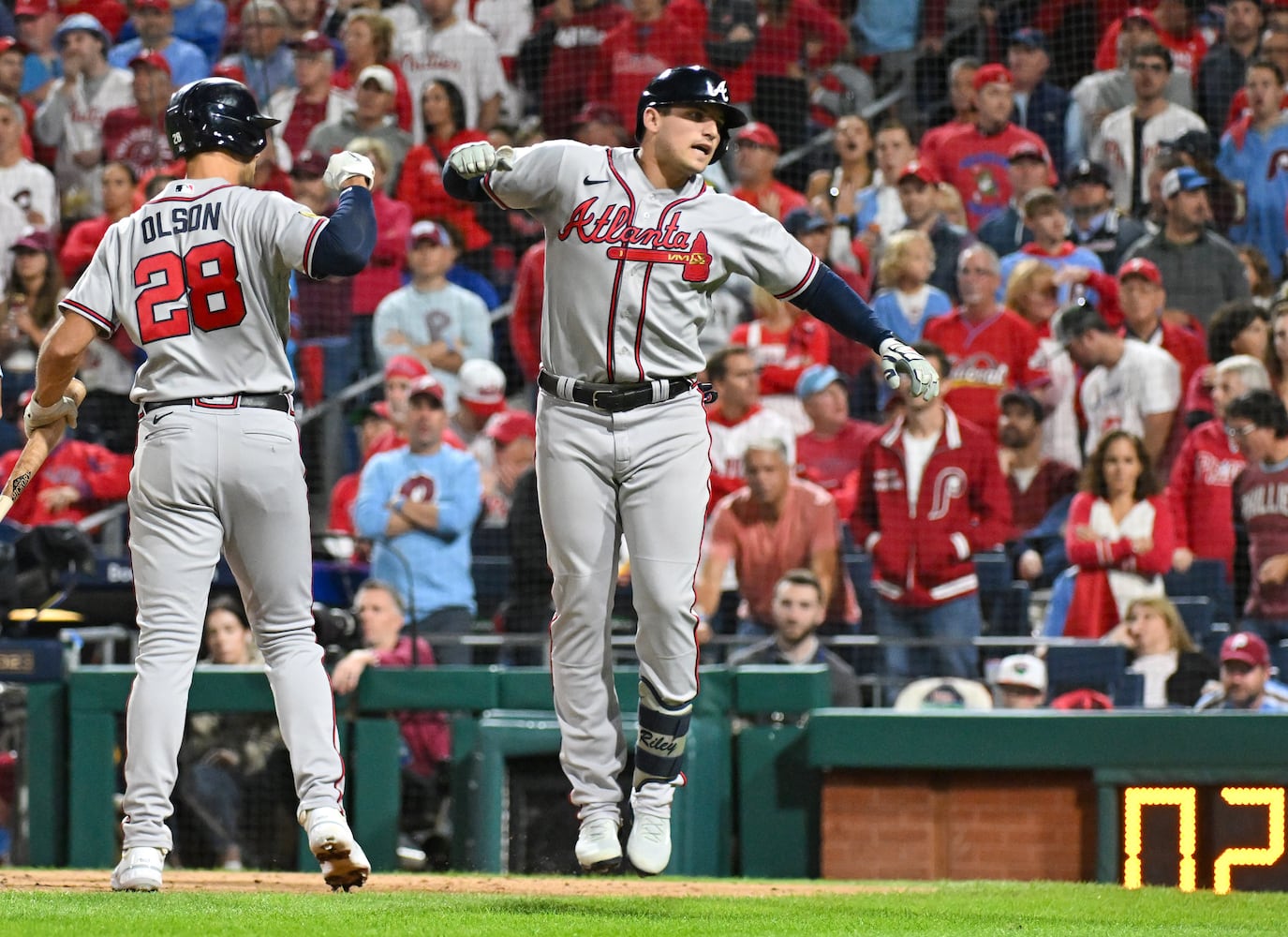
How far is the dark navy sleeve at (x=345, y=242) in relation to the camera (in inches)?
174

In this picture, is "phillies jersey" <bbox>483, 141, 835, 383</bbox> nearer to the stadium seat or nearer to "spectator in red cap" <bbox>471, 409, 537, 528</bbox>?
the stadium seat

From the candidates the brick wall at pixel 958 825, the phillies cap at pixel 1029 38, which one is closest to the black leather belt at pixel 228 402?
the brick wall at pixel 958 825

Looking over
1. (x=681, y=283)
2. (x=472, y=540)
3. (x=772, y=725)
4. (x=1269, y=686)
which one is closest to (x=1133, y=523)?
(x=1269, y=686)

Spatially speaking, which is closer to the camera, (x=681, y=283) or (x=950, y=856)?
(x=681, y=283)

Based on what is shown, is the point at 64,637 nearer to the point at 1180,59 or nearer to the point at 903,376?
the point at 903,376

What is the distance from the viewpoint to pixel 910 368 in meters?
4.56

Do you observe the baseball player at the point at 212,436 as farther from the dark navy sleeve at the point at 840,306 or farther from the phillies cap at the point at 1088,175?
the phillies cap at the point at 1088,175

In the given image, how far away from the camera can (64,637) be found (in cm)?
731

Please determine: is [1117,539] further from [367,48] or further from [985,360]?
[367,48]

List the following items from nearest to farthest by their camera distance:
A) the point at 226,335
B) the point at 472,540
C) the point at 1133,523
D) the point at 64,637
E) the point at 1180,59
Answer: the point at 226,335 < the point at 64,637 < the point at 1133,523 < the point at 472,540 < the point at 1180,59

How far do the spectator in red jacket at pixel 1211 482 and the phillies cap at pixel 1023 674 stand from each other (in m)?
1.31

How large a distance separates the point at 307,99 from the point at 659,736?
7632mm

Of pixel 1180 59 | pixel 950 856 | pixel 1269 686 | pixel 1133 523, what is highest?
pixel 1180 59

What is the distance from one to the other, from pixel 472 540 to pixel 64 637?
7.09 ft
